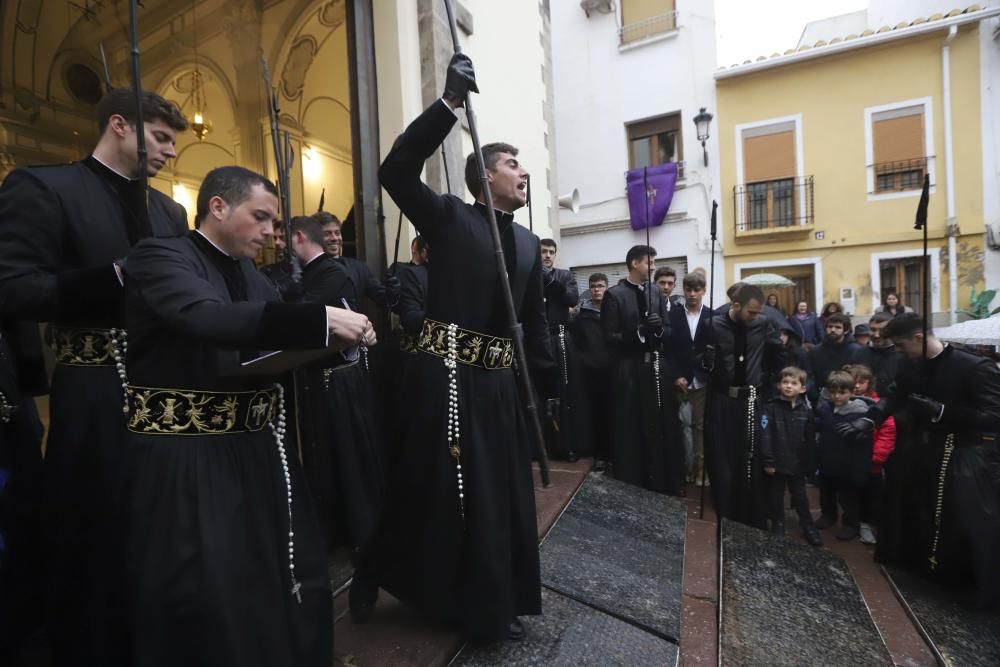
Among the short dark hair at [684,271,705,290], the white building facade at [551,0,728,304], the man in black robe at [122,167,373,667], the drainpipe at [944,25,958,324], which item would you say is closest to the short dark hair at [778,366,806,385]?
the short dark hair at [684,271,705,290]

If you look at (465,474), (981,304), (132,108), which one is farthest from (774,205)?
(132,108)

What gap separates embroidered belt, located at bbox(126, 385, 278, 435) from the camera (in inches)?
66.6

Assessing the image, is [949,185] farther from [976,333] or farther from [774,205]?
[976,333]

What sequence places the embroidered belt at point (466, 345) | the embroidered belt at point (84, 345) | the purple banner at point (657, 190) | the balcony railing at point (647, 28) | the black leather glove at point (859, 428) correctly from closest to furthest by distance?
the embroidered belt at point (84, 345) → the embroidered belt at point (466, 345) → the black leather glove at point (859, 428) → the purple banner at point (657, 190) → the balcony railing at point (647, 28)

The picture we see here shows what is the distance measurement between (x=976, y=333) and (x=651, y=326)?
10.5 ft

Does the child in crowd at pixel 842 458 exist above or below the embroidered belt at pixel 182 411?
below

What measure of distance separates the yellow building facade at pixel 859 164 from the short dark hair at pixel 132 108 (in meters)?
13.9

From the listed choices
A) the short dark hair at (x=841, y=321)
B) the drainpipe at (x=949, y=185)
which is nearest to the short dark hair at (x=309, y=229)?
the short dark hair at (x=841, y=321)

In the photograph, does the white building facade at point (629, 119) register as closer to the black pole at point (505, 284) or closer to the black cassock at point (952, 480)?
the black cassock at point (952, 480)

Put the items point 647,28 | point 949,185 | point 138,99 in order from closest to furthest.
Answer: point 138,99, point 949,185, point 647,28

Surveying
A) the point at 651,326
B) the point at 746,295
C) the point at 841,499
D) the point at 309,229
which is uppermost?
the point at 309,229

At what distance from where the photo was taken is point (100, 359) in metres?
2.08

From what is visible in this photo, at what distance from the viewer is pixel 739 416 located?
16.0 ft

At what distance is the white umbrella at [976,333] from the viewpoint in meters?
5.31
